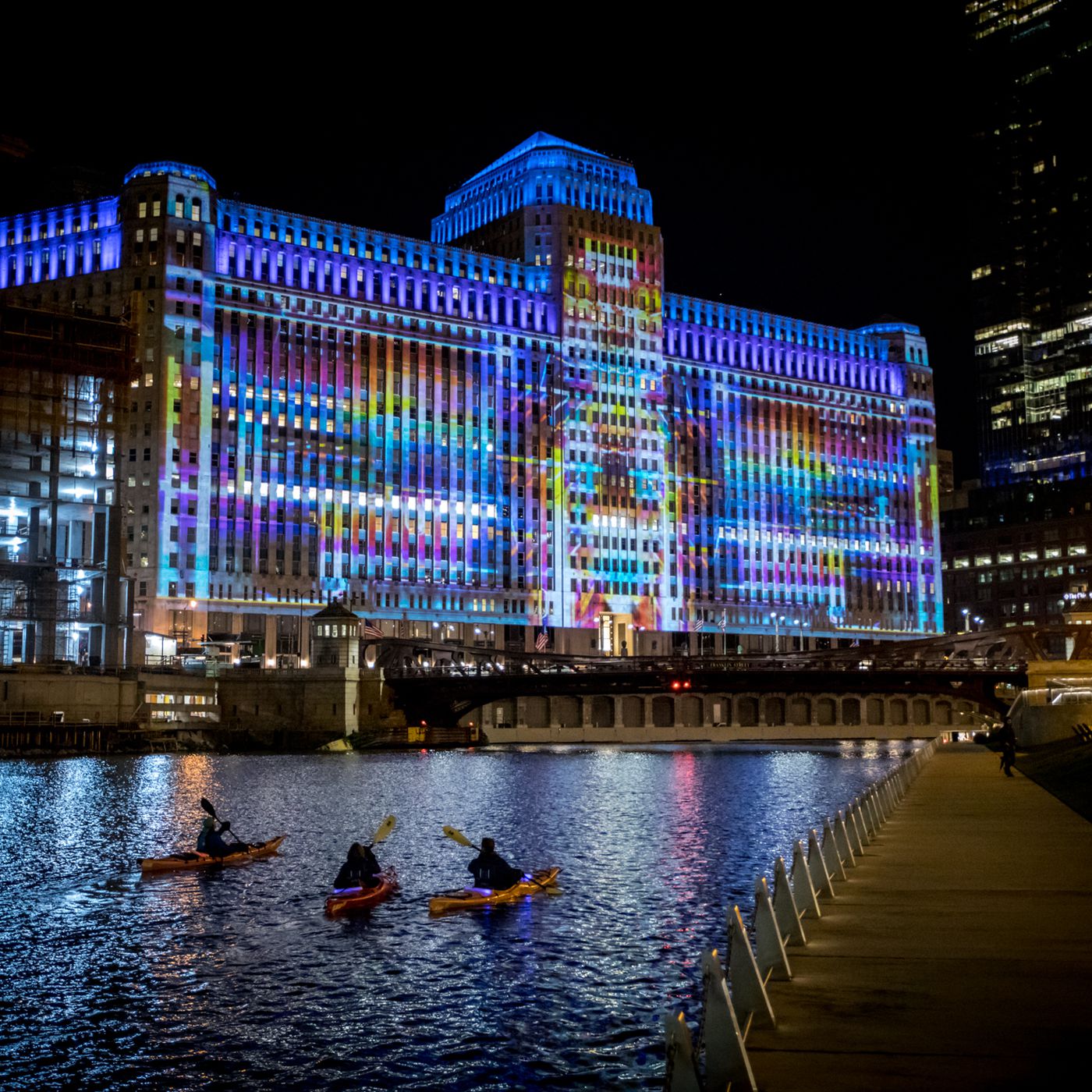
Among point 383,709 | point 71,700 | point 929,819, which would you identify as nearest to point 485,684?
point 383,709

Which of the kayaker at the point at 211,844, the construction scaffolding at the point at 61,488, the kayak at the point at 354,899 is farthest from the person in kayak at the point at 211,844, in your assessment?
the construction scaffolding at the point at 61,488

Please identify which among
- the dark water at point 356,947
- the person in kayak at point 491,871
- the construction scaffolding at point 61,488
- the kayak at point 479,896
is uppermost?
the construction scaffolding at point 61,488

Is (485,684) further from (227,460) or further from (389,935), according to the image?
(389,935)

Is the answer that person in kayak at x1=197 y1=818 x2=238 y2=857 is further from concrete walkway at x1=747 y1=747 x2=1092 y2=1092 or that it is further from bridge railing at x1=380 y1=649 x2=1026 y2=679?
bridge railing at x1=380 y1=649 x2=1026 y2=679

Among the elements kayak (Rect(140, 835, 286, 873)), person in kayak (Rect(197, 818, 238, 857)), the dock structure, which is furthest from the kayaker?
the dock structure

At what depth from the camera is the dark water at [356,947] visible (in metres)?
26.1

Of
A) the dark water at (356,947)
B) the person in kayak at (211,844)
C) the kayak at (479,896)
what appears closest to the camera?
the dark water at (356,947)

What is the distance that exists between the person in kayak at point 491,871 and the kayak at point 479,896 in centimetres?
16

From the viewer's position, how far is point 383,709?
159250mm

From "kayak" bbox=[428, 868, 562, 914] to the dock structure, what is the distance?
10.5 metres

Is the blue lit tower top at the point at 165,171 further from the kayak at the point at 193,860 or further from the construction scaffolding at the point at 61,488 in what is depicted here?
the kayak at the point at 193,860

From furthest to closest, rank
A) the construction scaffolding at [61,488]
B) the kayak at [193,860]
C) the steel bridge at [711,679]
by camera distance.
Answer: the steel bridge at [711,679] → the construction scaffolding at [61,488] → the kayak at [193,860]

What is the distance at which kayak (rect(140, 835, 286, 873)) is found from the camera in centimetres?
5131

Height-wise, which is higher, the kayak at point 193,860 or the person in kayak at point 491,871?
the person in kayak at point 491,871
